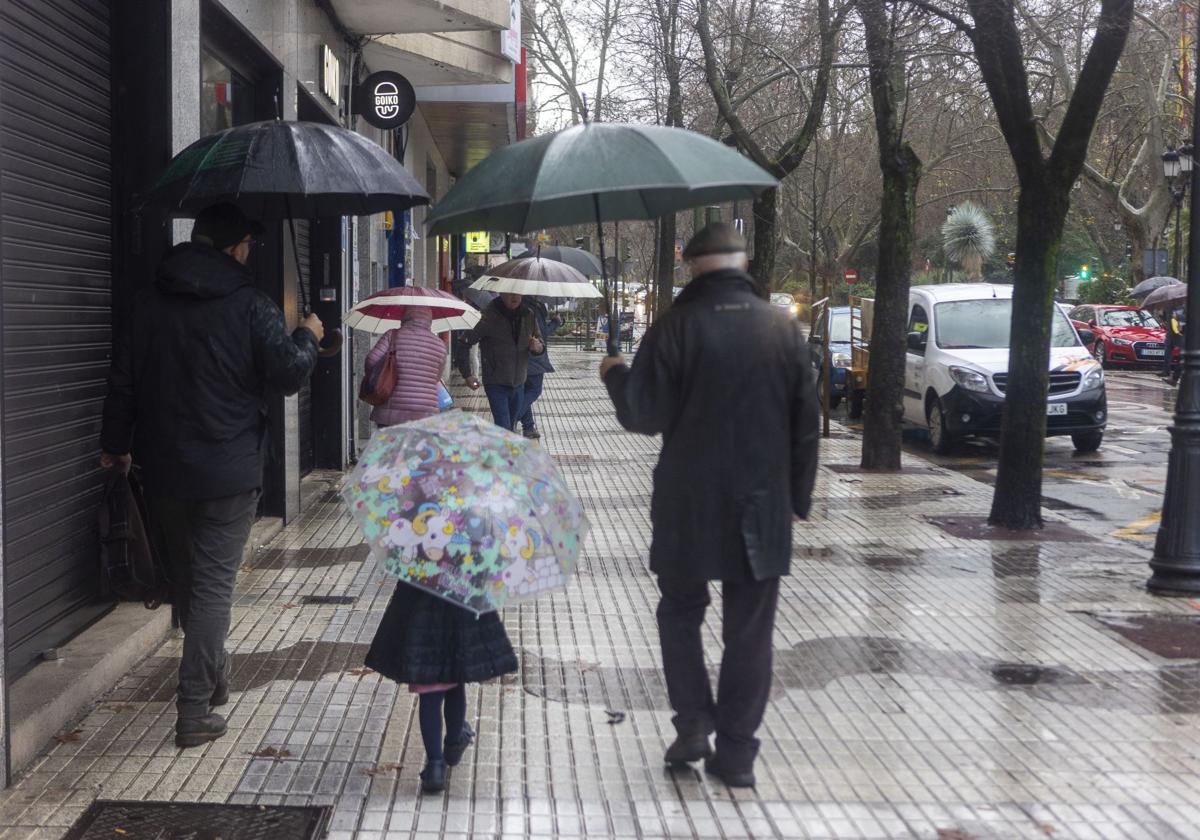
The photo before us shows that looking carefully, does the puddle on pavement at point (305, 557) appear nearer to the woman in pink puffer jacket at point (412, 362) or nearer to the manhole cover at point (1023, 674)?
the woman in pink puffer jacket at point (412, 362)

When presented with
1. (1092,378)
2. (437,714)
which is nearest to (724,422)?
(437,714)

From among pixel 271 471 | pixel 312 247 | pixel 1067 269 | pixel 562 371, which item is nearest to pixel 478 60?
pixel 312 247

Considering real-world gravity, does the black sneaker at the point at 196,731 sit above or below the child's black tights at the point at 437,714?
below

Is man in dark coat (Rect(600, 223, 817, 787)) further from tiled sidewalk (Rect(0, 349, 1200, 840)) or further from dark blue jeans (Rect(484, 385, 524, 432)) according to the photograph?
dark blue jeans (Rect(484, 385, 524, 432))

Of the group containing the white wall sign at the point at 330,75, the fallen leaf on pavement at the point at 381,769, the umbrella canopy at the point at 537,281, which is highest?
the white wall sign at the point at 330,75

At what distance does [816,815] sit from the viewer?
4652 mm

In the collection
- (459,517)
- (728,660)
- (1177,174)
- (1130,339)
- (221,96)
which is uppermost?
(1177,174)

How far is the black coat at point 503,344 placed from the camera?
1356 centimetres

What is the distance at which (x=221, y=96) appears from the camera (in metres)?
9.20

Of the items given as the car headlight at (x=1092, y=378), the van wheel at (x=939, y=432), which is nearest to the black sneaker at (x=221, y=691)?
the van wheel at (x=939, y=432)

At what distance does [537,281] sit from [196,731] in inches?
321

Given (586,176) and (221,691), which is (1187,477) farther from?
(221,691)

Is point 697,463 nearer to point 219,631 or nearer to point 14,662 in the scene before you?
point 219,631

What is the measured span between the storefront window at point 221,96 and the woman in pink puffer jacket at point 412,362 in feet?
5.52
